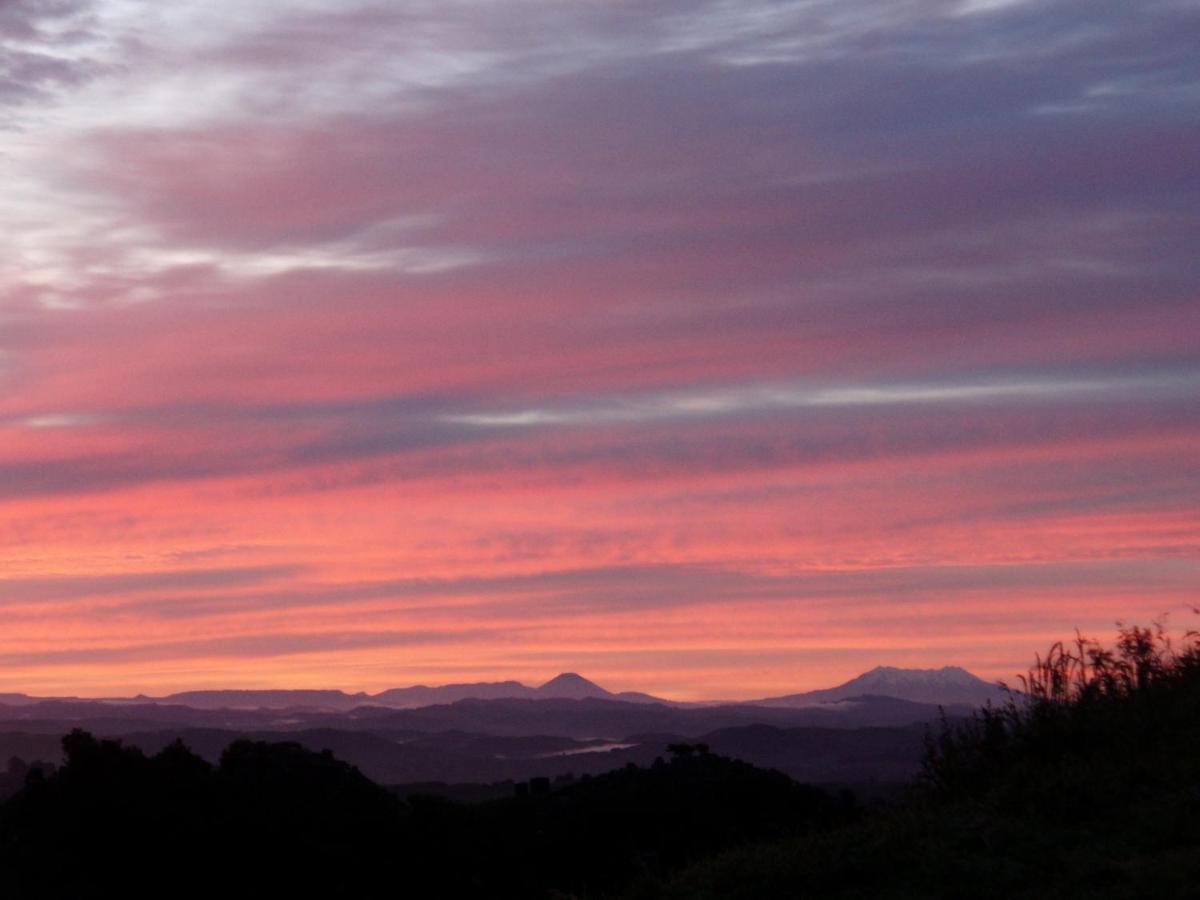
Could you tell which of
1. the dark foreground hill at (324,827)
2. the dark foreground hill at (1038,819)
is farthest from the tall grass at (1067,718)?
the dark foreground hill at (324,827)

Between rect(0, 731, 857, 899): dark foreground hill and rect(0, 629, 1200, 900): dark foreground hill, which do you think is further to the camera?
rect(0, 731, 857, 899): dark foreground hill

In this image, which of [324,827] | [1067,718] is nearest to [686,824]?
[324,827]

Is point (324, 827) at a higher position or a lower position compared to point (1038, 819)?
lower

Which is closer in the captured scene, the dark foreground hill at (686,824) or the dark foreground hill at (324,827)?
the dark foreground hill at (686,824)

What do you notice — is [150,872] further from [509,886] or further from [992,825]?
[992,825]

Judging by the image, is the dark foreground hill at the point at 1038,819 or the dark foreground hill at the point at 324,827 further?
the dark foreground hill at the point at 324,827

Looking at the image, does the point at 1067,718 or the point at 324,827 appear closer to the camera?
the point at 1067,718

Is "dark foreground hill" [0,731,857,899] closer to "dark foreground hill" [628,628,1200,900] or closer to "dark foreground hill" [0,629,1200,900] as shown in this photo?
"dark foreground hill" [0,629,1200,900]

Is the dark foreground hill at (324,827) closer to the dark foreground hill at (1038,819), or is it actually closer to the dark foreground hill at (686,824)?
the dark foreground hill at (686,824)

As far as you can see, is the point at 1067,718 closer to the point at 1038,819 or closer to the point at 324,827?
the point at 1038,819

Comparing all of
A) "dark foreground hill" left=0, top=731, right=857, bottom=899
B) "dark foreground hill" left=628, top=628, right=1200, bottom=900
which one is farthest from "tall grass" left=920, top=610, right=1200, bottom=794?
"dark foreground hill" left=0, top=731, right=857, bottom=899

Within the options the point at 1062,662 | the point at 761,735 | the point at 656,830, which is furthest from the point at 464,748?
the point at 1062,662

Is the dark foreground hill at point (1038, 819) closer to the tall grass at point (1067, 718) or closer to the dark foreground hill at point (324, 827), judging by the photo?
the tall grass at point (1067, 718)

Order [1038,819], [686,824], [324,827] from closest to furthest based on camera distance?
[1038,819] < [324,827] < [686,824]
